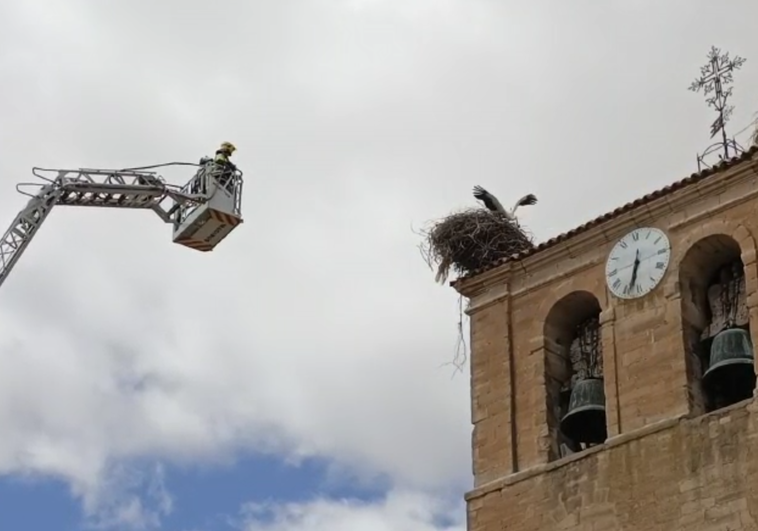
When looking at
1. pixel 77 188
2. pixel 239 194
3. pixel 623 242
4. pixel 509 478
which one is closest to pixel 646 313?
pixel 623 242

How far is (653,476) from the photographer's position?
16969 mm

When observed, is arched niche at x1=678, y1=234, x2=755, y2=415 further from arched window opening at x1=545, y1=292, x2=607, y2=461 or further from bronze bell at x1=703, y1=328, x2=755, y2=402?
arched window opening at x1=545, y1=292, x2=607, y2=461

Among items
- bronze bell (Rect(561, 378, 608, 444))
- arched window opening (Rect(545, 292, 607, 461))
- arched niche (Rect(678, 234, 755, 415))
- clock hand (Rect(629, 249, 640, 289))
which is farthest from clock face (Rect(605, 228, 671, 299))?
bronze bell (Rect(561, 378, 608, 444))

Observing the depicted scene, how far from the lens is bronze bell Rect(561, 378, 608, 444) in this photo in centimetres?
1811

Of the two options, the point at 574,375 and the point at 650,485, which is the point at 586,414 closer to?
the point at 574,375

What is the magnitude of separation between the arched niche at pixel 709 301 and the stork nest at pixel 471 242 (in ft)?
7.90

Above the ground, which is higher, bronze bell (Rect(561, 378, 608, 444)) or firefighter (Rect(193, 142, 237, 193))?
firefighter (Rect(193, 142, 237, 193))

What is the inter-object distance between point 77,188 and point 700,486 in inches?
256

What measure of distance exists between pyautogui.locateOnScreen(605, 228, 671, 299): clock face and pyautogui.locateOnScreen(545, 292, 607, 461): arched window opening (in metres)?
0.41

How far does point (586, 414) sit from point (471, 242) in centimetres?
275

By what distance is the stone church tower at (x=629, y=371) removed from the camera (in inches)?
661

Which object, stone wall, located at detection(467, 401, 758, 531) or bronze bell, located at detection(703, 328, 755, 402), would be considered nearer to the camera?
stone wall, located at detection(467, 401, 758, 531)


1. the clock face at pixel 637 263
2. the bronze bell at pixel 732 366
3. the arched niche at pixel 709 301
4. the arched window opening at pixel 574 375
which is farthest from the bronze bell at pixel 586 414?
the bronze bell at pixel 732 366

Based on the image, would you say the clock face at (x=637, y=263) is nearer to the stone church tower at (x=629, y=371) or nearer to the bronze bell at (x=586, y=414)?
the stone church tower at (x=629, y=371)
